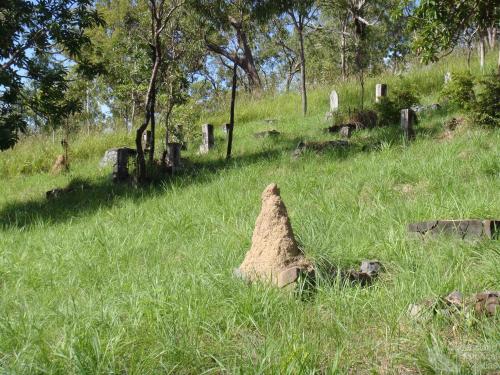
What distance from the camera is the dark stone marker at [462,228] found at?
4055mm

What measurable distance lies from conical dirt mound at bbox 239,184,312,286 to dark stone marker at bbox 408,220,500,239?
1.14m

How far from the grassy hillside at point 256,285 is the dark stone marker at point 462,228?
118mm

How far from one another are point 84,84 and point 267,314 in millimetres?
14752

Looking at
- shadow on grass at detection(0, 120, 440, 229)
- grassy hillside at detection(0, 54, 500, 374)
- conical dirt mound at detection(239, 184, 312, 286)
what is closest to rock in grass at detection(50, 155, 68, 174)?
shadow on grass at detection(0, 120, 440, 229)

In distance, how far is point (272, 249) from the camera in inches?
151

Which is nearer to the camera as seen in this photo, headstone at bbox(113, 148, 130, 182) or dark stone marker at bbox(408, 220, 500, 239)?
dark stone marker at bbox(408, 220, 500, 239)

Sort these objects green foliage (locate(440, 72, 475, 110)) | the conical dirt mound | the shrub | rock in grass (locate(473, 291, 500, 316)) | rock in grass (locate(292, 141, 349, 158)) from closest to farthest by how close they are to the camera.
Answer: rock in grass (locate(473, 291, 500, 316))
the conical dirt mound
the shrub
rock in grass (locate(292, 141, 349, 158))
green foliage (locate(440, 72, 475, 110))

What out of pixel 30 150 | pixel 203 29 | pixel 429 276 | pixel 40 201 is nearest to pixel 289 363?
pixel 429 276

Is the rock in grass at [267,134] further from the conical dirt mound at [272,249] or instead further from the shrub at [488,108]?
the conical dirt mound at [272,249]

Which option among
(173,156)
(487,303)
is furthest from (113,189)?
(487,303)

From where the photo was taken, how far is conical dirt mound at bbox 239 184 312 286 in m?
3.70

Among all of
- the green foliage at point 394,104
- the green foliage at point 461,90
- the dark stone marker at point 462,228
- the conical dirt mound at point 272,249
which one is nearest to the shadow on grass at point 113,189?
the green foliage at point 394,104

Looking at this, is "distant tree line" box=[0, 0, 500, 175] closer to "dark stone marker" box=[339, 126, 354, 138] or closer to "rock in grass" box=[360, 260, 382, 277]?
"dark stone marker" box=[339, 126, 354, 138]

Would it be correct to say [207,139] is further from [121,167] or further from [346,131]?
[346,131]
